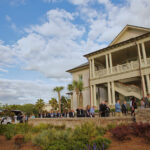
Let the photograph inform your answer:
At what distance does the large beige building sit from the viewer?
16.2 m

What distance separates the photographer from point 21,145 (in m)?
8.73

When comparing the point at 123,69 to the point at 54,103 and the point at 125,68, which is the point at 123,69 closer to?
the point at 125,68

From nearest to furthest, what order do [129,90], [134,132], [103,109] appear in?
[134,132] → [103,109] → [129,90]

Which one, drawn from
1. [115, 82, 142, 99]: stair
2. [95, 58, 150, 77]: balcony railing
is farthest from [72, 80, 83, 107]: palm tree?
[115, 82, 142, 99]: stair

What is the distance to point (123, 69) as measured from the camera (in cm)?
1780

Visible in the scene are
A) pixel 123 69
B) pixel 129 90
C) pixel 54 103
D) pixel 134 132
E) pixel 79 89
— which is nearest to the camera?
pixel 134 132

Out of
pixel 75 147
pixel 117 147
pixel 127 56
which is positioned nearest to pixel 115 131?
pixel 117 147

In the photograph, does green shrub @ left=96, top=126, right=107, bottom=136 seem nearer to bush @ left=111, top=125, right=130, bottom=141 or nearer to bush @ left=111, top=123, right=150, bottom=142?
bush @ left=111, top=123, right=150, bottom=142

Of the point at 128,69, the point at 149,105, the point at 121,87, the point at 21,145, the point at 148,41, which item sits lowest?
the point at 21,145

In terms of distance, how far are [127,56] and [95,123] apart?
13.4 metres

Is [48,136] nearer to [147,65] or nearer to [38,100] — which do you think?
[147,65]

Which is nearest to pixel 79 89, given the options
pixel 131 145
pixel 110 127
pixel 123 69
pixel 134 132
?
pixel 123 69

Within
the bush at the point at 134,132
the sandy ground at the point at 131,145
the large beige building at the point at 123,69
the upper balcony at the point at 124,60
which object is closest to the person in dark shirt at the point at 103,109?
the bush at the point at 134,132

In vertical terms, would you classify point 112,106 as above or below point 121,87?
below
